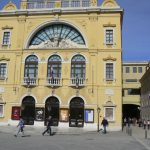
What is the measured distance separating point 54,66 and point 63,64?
1.17 metres

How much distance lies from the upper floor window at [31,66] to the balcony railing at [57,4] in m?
7.17

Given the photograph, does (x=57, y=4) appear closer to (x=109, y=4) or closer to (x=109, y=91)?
(x=109, y=4)

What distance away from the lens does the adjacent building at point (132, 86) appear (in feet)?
239

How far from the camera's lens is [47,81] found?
3938 cm

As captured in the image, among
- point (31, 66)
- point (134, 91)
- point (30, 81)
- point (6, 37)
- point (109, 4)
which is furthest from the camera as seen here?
point (134, 91)

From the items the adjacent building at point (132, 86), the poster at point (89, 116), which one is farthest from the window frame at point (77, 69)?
the adjacent building at point (132, 86)

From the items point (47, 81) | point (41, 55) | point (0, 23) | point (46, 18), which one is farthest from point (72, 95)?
point (0, 23)

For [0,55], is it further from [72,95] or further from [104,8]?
[104,8]

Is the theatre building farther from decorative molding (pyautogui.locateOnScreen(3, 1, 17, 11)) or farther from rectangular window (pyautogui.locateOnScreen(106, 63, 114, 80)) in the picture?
decorative molding (pyautogui.locateOnScreen(3, 1, 17, 11))

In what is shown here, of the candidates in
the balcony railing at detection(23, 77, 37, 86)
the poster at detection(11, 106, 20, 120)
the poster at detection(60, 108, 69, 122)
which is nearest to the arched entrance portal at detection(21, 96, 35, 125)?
the poster at detection(11, 106, 20, 120)

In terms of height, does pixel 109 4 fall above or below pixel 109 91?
above

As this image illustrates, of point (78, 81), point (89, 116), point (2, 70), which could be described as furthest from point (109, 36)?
point (2, 70)

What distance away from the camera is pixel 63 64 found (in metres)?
39.9

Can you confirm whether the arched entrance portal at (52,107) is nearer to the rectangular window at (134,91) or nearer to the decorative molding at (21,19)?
the decorative molding at (21,19)
